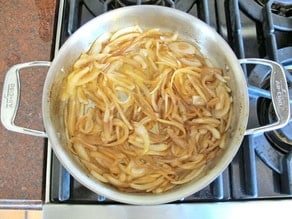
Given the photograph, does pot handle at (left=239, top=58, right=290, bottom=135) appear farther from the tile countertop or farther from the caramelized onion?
the tile countertop

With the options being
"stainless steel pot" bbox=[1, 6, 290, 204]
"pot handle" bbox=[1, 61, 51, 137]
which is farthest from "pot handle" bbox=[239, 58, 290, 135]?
"pot handle" bbox=[1, 61, 51, 137]

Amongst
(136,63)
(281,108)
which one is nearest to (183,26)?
(136,63)

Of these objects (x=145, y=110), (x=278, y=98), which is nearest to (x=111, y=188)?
(x=145, y=110)

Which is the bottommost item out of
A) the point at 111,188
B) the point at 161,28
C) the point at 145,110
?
the point at 111,188

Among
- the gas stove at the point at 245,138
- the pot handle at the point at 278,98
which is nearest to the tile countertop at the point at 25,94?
the gas stove at the point at 245,138

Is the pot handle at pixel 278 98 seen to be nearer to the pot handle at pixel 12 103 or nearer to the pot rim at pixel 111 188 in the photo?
the pot rim at pixel 111 188

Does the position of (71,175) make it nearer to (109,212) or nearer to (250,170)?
(109,212)

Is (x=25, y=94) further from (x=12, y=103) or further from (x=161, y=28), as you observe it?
(x=161, y=28)
